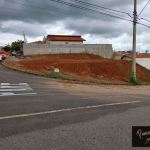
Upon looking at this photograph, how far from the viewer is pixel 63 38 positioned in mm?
75500

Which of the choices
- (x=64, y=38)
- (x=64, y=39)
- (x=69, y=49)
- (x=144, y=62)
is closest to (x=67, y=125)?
(x=144, y=62)

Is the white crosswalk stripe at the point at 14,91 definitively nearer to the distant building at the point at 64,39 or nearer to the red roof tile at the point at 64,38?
the distant building at the point at 64,39

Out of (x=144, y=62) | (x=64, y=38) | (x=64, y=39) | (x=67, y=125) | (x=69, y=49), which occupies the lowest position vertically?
(x=67, y=125)

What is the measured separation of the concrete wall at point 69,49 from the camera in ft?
150

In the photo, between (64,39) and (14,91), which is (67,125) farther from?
(64,39)

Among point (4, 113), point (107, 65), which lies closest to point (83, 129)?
point (4, 113)

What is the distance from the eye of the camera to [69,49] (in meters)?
50.3

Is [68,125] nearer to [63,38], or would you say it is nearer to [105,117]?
[105,117]

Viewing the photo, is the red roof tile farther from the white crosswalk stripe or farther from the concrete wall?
the white crosswalk stripe

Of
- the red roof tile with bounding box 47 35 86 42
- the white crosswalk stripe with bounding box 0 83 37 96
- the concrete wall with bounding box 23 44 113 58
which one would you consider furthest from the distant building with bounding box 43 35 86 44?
the white crosswalk stripe with bounding box 0 83 37 96

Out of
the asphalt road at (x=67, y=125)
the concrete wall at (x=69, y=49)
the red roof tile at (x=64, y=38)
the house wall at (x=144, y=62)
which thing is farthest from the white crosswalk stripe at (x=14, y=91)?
the red roof tile at (x=64, y=38)

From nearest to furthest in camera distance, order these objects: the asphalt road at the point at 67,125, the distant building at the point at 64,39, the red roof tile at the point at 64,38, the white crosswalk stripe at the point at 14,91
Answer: the asphalt road at the point at 67,125 < the white crosswalk stripe at the point at 14,91 < the distant building at the point at 64,39 < the red roof tile at the point at 64,38

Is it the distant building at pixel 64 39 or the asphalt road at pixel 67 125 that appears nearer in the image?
the asphalt road at pixel 67 125

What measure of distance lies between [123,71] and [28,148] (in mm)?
33329
